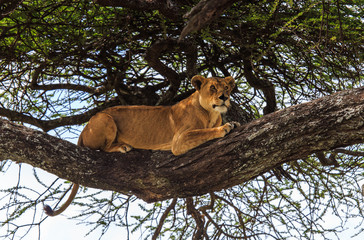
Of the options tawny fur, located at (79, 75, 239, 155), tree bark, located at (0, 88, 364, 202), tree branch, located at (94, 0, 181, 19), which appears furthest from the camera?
tawny fur, located at (79, 75, 239, 155)

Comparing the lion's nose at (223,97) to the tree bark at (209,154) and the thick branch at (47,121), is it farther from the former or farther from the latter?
the thick branch at (47,121)

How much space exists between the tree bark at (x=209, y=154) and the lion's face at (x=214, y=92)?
1.80 ft

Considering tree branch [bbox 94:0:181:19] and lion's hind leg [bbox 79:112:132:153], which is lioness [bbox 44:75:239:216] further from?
tree branch [bbox 94:0:181:19]

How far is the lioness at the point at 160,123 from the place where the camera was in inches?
180

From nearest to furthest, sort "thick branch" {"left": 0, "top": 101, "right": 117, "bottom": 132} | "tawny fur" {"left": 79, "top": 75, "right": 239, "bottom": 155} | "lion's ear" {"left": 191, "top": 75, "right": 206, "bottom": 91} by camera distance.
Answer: "tawny fur" {"left": 79, "top": 75, "right": 239, "bottom": 155}, "lion's ear" {"left": 191, "top": 75, "right": 206, "bottom": 91}, "thick branch" {"left": 0, "top": 101, "right": 117, "bottom": 132}

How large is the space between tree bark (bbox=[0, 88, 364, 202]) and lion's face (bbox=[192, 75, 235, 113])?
0.55 metres

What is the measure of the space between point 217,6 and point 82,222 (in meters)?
4.18

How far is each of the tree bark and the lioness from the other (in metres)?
0.21

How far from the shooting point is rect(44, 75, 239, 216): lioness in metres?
4.57

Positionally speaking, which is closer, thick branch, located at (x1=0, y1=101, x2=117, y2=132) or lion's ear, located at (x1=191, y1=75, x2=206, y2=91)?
lion's ear, located at (x1=191, y1=75, x2=206, y2=91)

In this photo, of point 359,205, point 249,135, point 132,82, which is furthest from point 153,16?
point 359,205

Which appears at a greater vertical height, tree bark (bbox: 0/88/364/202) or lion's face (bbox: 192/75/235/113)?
lion's face (bbox: 192/75/235/113)

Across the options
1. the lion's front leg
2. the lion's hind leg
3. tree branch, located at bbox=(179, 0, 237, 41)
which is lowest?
tree branch, located at bbox=(179, 0, 237, 41)

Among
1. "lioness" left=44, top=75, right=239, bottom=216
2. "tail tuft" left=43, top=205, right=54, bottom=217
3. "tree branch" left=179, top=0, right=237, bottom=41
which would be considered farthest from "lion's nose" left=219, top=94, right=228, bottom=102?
"tail tuft" left=43, top=205, right=54, bottom=217
